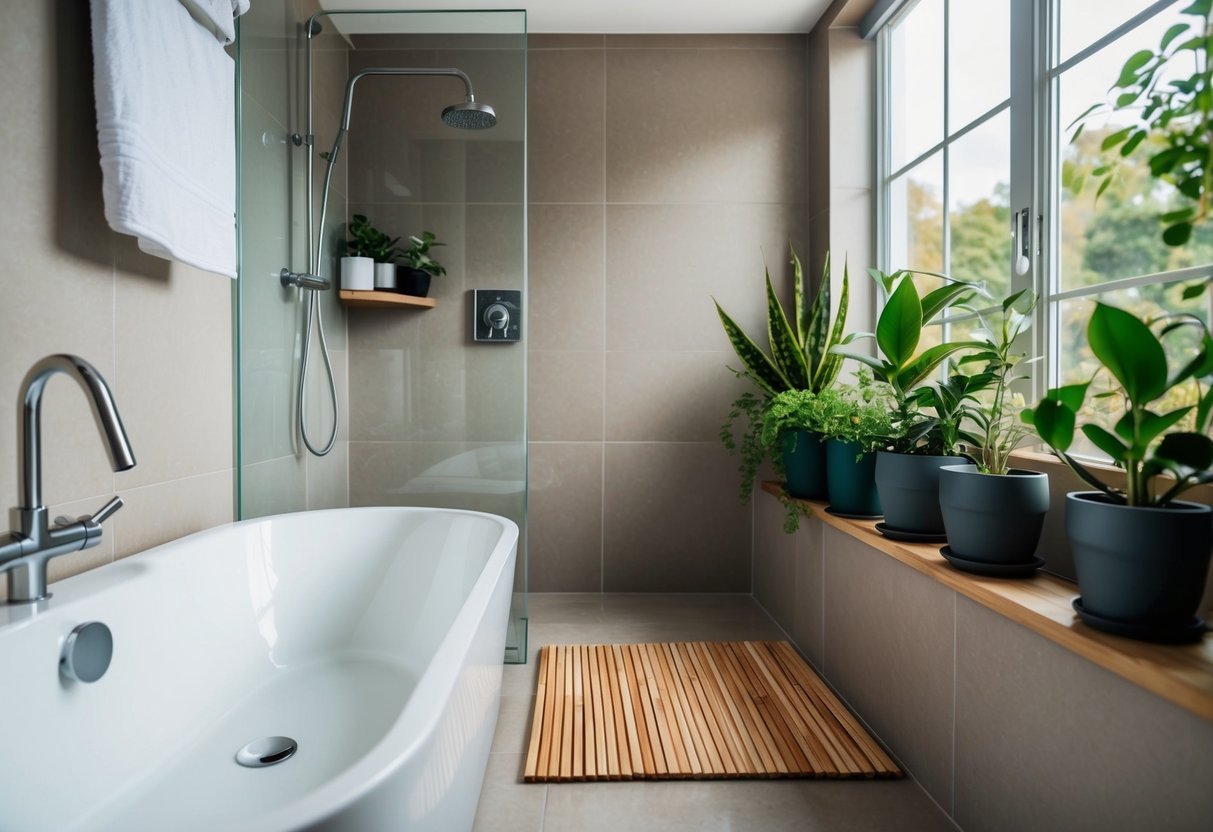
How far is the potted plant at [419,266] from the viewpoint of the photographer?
2.17 meters

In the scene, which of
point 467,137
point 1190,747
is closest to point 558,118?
point 467,137

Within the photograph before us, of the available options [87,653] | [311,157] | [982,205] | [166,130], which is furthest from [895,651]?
[311,157]

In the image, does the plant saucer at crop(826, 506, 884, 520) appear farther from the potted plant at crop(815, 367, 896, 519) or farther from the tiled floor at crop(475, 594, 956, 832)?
the tiled floor at crop(475, 594, 956, 832)

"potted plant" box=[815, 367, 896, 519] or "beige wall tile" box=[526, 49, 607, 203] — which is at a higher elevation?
"beige wall tile" box=[526, 49, 607, 203]

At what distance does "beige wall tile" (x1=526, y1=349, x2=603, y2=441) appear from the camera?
290 centimetres

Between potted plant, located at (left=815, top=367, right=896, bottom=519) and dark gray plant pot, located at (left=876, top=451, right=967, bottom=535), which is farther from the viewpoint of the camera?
potted plant, located at (left=815, top=367, right=896, bottom=519)

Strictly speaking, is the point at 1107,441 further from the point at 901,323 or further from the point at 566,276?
the point at 566,276

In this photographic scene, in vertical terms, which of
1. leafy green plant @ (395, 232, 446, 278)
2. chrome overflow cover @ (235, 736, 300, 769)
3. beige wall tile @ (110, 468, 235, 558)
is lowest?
chrome overflow cover @ (235, 736, 300, 769)

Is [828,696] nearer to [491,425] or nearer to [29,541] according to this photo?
[491,425]

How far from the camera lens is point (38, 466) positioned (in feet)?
3.65

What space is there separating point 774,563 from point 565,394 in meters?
1.07

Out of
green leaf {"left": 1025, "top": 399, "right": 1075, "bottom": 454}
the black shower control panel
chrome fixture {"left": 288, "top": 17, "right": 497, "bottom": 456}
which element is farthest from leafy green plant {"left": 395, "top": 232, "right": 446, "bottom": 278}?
green leaf {"left": 1025, "top": 399, "right": 1075, "bottom": 454}

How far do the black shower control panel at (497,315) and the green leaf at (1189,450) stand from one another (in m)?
1.64

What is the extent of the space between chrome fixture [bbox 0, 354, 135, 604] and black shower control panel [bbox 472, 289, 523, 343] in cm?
117
